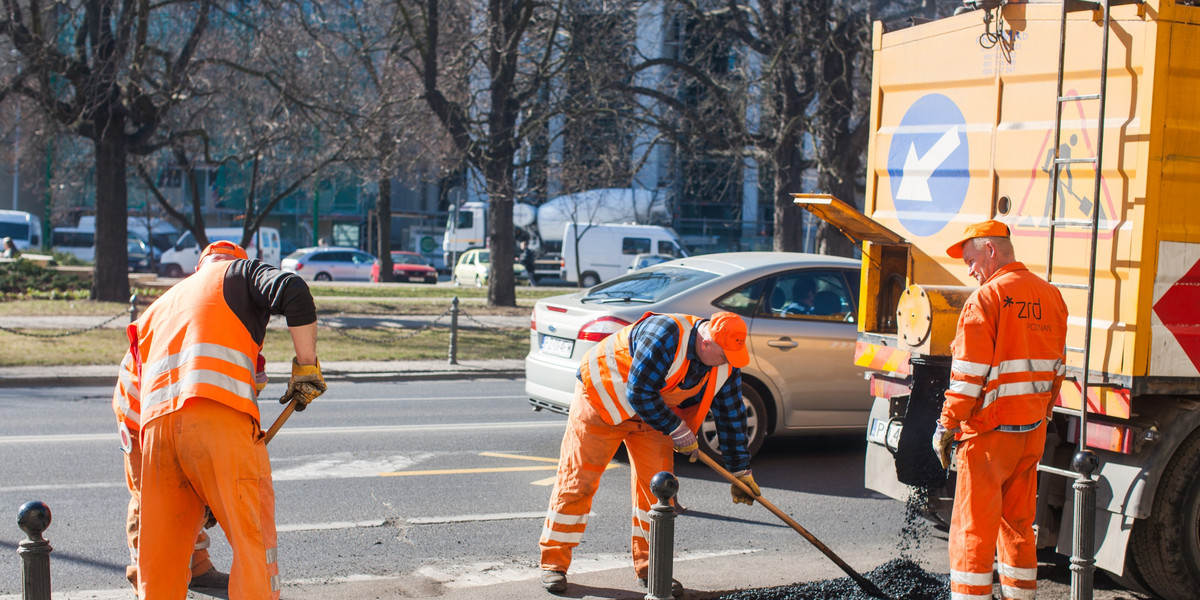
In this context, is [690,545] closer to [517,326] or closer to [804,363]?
[804,363]

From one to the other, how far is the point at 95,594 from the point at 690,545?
3061 mm

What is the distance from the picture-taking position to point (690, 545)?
19.2ft

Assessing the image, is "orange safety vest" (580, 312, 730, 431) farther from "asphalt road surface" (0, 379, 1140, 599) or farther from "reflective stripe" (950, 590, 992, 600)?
"reflective stripe" (950, 590, 992, 600)

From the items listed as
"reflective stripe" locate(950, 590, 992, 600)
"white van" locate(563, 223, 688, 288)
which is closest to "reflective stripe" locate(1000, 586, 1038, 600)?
"reflective stripe" locate(950, 590, 992, 600)

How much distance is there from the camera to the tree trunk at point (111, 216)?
1855 cm

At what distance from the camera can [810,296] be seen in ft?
26.1

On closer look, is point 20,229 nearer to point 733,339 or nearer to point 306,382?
point 306,382

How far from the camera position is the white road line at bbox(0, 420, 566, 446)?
8.14 meters

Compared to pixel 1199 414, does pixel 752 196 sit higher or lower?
higher

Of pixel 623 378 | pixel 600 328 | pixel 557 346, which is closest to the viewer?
pixel 623 378

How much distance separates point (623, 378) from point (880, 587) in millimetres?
1617

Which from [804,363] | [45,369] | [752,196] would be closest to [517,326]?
[45,369]

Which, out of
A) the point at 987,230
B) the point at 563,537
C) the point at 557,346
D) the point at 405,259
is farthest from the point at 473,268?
the point at 987,230

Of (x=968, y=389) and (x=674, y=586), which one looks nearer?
(x=968, y=389)
